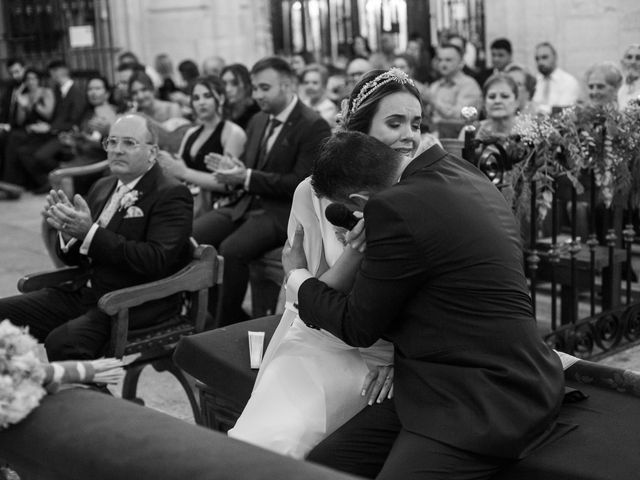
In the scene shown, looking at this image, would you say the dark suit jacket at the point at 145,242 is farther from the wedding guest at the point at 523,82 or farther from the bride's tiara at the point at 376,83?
the wedding guest at the point at 523,82

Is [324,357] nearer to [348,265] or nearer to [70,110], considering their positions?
[348,265]

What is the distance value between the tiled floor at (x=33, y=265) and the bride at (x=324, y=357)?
170 centimetres

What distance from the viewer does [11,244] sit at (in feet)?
30.2

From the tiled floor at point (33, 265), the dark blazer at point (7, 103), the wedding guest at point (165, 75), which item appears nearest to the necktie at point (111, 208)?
the tiled floor at point (33, 265)

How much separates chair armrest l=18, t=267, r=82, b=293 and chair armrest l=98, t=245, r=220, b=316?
520 mm

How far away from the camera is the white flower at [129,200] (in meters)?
4.66

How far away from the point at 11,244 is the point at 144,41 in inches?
A: 255

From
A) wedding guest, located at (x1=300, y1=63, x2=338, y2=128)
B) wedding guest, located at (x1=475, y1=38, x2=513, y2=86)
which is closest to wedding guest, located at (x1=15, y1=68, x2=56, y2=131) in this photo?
wedding guest, located at (x1=300, y1=63, x2=338, y2=128)

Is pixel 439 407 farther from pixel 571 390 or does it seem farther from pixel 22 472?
pixel 22 472

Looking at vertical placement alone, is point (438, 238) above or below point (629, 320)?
above

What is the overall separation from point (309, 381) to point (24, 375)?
3.70ft

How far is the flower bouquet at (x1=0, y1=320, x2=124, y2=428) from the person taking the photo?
6.64 ft

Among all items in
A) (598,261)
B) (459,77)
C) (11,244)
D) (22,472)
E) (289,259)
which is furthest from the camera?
(459,77)

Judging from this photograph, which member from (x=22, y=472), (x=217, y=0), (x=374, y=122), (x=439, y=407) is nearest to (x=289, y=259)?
(x=374, y=122)
